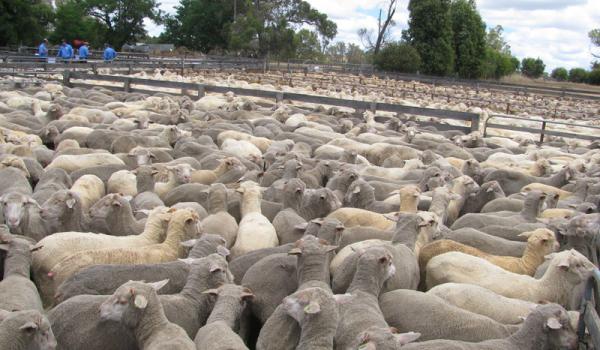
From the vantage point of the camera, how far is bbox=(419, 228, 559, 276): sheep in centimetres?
592

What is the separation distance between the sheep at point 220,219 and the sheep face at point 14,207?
1.89 m

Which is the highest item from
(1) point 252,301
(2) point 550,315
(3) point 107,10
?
(3) point 107,10

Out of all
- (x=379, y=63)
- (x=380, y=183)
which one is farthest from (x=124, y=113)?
(x=379, y=63)

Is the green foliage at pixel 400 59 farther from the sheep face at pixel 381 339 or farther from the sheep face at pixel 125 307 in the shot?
the sheep face at pixel 125 307

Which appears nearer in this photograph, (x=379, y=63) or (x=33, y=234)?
(x=33, y=234)

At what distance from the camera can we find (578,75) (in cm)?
7825

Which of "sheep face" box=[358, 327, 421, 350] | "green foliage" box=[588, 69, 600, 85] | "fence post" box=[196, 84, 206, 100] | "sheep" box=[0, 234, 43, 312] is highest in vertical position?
"green foliage" box=[588, 69, 600, 85]

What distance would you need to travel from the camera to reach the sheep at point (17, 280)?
4.59m

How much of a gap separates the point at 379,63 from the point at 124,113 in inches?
1625

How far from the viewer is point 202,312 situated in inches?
189

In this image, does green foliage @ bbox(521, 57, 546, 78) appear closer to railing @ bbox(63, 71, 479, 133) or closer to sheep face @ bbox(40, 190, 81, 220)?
railing @ bbox(63, 71, 479, 133)

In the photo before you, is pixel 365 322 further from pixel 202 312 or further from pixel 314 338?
pixel 202 312

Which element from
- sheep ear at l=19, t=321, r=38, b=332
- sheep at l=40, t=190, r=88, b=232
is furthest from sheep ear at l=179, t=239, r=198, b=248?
sheep ear at l=19, t=321, r=38, b=332

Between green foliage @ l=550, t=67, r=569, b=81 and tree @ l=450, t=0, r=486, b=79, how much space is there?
1226 inches
